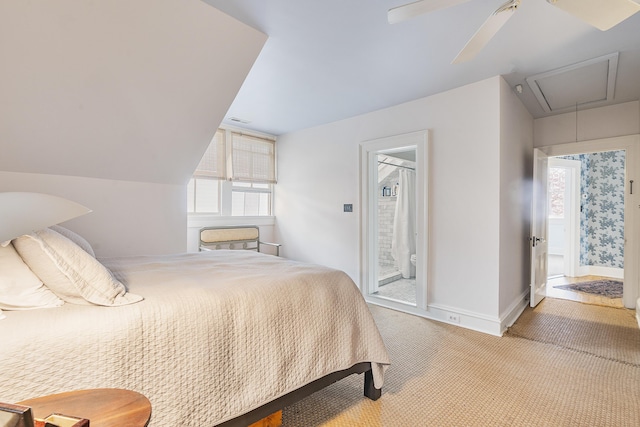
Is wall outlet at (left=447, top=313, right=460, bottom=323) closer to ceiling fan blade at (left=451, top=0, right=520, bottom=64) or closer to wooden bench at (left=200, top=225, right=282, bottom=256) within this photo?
wooden bench at (left=200, top=225, right=282, bottom=256)

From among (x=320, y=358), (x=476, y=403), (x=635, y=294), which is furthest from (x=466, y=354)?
(x=635, y=294)

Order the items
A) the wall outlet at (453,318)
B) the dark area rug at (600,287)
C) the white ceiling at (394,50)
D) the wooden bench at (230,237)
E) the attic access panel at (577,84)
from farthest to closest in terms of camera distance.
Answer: the dark area rug at (600,287) < the wooden bench at (230,237) < the wall outlet at (453,318) < the attic access panel at (577,84) < the white ceiling at (394,50)

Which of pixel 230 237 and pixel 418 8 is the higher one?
pixel 418 8

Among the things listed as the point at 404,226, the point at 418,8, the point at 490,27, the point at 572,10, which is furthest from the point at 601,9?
the point at 404,226

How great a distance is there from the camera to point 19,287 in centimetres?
112

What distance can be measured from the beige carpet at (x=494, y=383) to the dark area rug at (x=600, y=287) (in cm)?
151

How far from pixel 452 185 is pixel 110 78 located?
Result: 3.02m

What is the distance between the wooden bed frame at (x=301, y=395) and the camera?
4.31 feet

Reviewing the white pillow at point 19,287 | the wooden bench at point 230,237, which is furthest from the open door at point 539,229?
the white pillow at point 19,287

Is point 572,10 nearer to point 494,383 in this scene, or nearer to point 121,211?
point 494,383

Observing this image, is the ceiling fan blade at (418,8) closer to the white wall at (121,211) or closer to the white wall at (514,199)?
the white wall at (514,199)

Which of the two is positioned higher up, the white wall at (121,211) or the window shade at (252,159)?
the window shade at (252,159)

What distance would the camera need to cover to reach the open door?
3482 mm

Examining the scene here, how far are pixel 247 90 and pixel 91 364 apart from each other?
2.75 m
